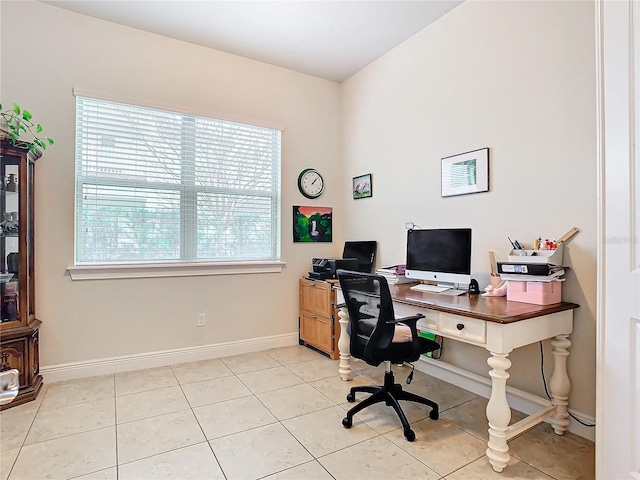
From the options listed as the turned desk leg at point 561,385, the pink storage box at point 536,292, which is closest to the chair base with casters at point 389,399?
the turned desk leg at point 561,385

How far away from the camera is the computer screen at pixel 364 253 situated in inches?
144

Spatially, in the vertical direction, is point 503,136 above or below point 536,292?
above

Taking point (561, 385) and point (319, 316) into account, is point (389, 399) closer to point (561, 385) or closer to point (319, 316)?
point (561, 385)

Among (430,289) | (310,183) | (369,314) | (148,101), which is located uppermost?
(148,101)

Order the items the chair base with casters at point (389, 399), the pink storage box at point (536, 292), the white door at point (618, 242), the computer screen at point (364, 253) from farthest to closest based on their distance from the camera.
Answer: the computer screen at point (364, 253) < the chair base with casters at point (389, 399) < the pink storage box at point (536, 292) < the white door at point (618, 242)

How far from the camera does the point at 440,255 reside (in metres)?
2.60

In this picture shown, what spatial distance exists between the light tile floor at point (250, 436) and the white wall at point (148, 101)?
1.62 ft

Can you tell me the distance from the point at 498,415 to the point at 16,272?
317 centimetres

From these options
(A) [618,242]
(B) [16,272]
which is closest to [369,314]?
(A) [618,242]

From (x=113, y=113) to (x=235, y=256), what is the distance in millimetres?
1636

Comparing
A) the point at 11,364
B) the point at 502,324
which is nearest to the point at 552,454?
the point at 502,324

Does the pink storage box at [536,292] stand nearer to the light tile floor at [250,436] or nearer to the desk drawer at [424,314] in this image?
the desk drawer at [424,314]

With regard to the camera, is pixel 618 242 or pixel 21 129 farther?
pixel 21 129

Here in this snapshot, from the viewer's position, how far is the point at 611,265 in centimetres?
149
